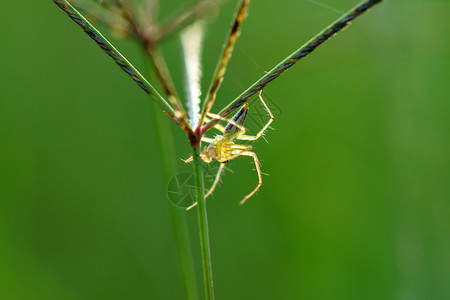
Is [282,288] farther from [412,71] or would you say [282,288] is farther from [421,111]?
[412,71]

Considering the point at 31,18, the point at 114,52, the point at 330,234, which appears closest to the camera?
the point at 114,52

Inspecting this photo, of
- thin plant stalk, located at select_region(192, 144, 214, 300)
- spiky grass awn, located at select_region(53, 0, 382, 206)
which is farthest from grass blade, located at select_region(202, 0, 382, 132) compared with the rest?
thin plant stalk, located at select_region(192, 144, 214, 300)

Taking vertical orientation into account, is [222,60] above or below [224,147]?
above

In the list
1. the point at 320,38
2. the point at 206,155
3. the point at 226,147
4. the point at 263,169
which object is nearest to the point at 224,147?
the point at 226,147

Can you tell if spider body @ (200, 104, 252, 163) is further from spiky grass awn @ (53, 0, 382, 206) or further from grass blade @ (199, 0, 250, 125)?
grass blade @ (199, 0, 250, 125)

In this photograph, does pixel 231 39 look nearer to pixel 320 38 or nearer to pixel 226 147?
pixel 320 38

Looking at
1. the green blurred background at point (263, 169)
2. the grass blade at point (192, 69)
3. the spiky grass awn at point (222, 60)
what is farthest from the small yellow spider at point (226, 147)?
the green blurred background at point (263, 169)

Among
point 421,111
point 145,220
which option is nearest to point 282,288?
point 145,220

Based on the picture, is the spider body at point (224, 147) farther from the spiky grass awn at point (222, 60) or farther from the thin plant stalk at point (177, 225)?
the spiky grass awn at point (222, 60)
